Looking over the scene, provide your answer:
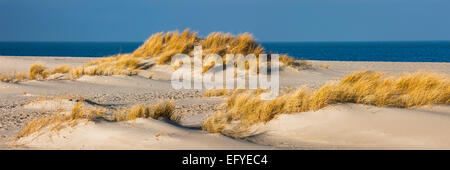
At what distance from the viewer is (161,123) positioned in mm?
6129

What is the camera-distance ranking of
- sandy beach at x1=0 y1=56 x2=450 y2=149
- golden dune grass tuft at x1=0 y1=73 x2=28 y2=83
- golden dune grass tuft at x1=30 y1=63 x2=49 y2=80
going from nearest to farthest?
sandy beach at x1=0 y1=56 x2=450 y2=149 < golden dune grass tuft at x1=0 y1=73 x2=28 y2=83 < golden dune grass tuft at x1=30 y1=63 x2=49 y2=80

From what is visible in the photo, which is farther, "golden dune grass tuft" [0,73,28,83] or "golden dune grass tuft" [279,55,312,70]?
"golden dune grass tuft" [279,55,312,70]

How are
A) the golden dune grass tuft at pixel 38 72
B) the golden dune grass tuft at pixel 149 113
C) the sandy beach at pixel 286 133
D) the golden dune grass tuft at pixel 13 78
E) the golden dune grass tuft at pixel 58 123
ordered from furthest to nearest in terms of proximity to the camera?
1. the golden dune grass tuft at pixel 38 72
2. the golden dune grass tuft at pixel 13 78
3. the golden dune grass tuft at pixel 149 113
4. the golden dune grass tuft at pixel 58 123
5. the sandy beach at pixel 286 133

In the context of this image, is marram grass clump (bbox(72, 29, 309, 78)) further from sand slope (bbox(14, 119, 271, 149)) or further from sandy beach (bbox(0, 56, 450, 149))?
sand slope (bbox(14, 119, 271, 149))

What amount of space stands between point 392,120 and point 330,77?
8993 mm

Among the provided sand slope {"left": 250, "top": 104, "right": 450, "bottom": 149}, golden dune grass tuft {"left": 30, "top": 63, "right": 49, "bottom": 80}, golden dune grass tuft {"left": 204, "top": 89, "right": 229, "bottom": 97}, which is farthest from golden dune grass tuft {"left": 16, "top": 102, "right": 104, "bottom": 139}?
golden dune grass tuft {"left": 30, "top": 63, "right": 49, "bottom": 80}

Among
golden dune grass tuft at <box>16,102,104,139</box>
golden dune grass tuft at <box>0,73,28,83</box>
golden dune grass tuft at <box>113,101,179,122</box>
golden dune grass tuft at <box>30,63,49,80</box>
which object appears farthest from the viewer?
golden dune grass tuft at <box>30,63,49,80</box>

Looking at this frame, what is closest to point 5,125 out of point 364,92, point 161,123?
point 161,123

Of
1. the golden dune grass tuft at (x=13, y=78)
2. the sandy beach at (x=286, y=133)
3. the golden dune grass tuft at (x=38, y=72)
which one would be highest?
the golden dune grass tuft at (x=38, y=72)

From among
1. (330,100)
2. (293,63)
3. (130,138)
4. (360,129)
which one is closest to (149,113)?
(130,138)

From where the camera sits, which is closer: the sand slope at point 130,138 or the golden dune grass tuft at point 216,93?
the sand slope at point 130,138

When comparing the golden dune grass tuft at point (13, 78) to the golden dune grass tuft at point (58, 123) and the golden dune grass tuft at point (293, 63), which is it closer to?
the golden dune grass tuft at point (58, 123)

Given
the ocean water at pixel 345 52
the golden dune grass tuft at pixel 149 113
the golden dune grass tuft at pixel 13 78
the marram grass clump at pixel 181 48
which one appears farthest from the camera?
the ocean water at pixel 345 52

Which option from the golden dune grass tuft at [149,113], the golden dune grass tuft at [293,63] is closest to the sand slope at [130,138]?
the golden dune grass tuft at [149,113]
